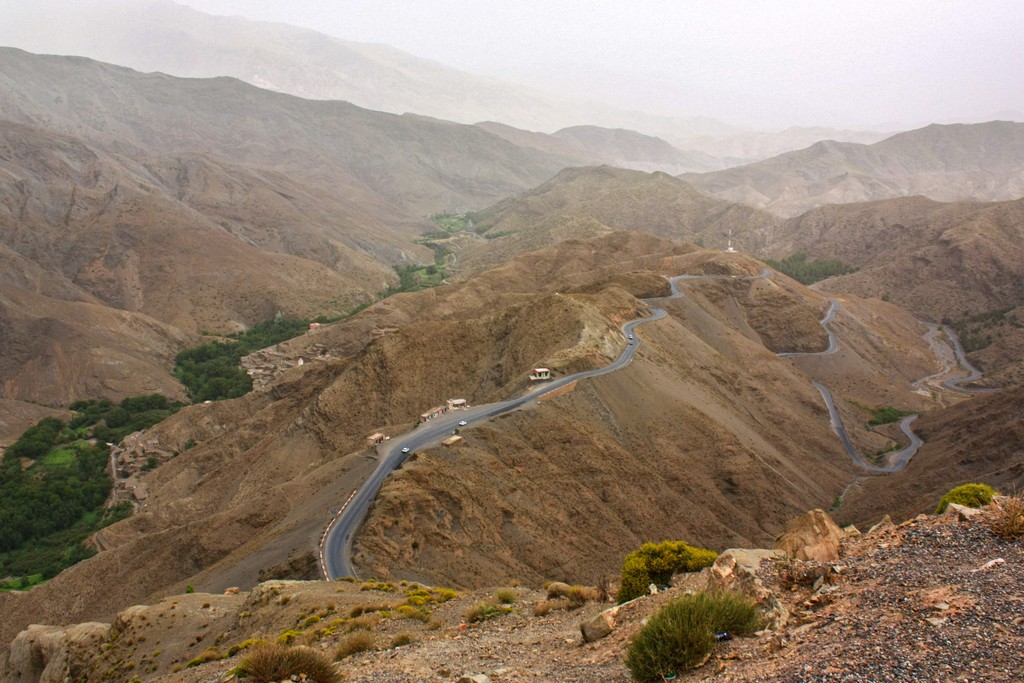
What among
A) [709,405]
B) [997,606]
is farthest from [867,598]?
[709,405]

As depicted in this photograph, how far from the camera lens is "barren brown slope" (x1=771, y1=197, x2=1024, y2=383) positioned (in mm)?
125188

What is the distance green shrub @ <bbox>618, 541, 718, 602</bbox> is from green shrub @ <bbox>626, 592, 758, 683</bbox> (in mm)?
5454

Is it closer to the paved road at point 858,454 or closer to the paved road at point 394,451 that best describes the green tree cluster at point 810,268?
the paved road at point 858,454

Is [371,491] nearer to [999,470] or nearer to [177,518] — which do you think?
[177,518]

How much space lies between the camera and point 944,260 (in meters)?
138

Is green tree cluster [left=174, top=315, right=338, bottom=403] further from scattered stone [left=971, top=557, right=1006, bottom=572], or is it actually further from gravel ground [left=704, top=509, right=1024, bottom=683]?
scattered stone [left=971, top=557, right=1006, bottom=572]

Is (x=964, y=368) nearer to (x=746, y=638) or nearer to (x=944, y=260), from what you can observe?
(x=944, y=260)

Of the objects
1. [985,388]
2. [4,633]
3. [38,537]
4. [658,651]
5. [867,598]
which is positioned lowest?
[38,537]

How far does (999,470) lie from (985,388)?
2272 inches

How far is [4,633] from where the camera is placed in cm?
4066

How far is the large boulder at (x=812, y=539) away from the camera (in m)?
15.8

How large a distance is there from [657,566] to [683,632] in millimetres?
6673

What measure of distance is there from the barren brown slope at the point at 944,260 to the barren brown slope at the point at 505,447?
56680mm

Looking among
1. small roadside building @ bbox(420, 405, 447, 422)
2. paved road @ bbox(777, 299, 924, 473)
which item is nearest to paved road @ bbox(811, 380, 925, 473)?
paved road @ bbox(777, 299, 924, 473)
